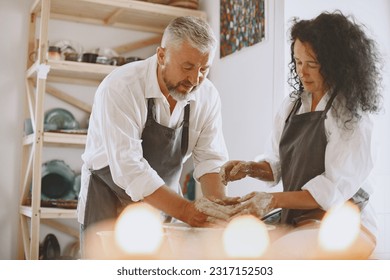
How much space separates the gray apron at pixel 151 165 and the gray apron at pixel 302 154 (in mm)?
291

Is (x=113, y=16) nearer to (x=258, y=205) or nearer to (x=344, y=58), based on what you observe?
(x=344, y=58)

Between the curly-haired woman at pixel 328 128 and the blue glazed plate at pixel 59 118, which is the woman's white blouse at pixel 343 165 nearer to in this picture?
the curly-haired woman at pixel 328 128

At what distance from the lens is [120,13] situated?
202 cm

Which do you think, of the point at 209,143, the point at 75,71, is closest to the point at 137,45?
the point at 75,71

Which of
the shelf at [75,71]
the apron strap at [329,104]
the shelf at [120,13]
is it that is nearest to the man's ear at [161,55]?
the apron strap at [329,104]

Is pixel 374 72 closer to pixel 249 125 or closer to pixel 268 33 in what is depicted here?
pixel 268 33

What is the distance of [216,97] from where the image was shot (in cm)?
136

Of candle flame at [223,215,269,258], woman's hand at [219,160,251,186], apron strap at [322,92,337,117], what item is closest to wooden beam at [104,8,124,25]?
woman's hand at [219,160,251,186]

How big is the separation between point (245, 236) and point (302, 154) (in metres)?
0.23

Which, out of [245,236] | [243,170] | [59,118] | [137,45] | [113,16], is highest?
[113,16]

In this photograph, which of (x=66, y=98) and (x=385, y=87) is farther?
(x=66, y=98)

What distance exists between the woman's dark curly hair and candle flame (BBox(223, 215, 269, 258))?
301 millimetres

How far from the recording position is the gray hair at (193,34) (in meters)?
1.12

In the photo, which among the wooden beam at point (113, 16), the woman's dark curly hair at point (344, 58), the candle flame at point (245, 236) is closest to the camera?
the candle flame at point (245, 236)
